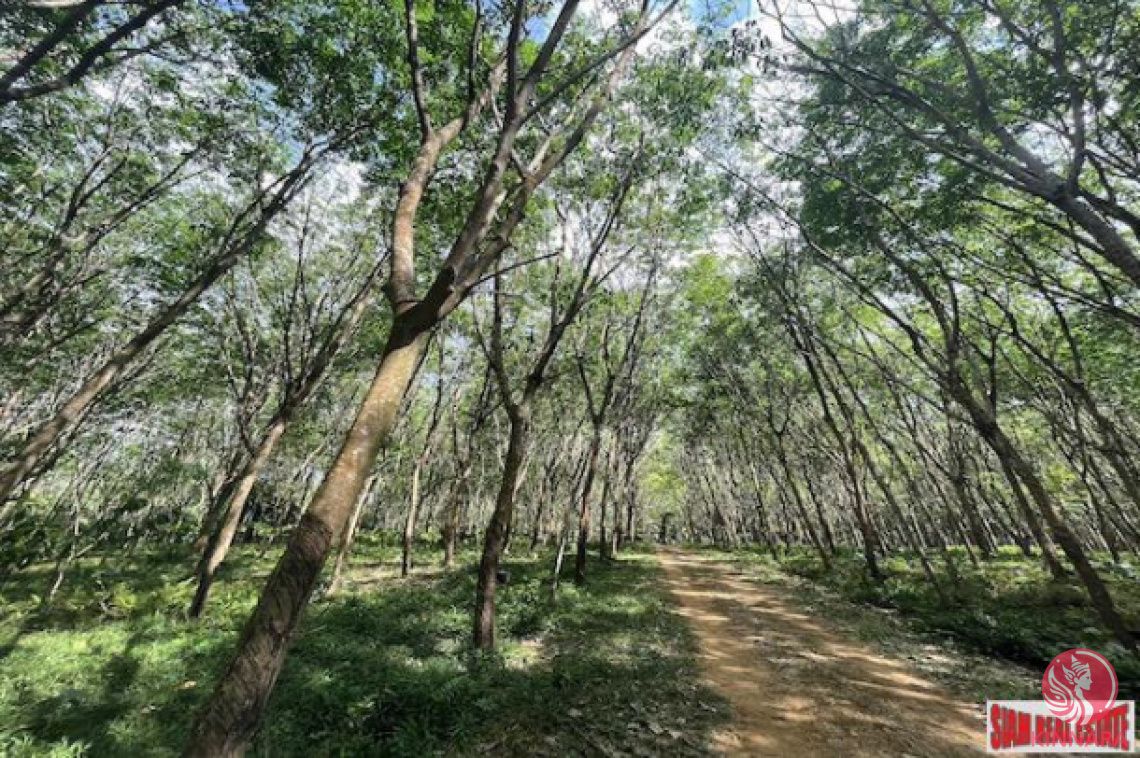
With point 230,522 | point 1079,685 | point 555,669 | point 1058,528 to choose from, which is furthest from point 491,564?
point 1058,528

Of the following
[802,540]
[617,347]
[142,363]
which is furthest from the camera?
[802,540]

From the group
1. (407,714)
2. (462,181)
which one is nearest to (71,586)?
(407,714)

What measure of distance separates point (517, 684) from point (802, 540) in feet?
155

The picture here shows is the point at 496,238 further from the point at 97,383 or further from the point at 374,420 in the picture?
the point at 97,383

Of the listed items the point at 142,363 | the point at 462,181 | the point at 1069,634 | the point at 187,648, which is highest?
the point at 462,181

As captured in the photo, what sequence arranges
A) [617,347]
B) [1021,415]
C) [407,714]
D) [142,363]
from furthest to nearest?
1. [1021,415]
2. [617,347]
3. [142,363]
4. [407,714]

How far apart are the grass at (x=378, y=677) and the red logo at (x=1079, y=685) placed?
4893 mm

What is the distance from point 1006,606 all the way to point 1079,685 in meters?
4.50

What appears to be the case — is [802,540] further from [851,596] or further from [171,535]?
[171,535]

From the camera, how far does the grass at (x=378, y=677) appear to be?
5.27 meters

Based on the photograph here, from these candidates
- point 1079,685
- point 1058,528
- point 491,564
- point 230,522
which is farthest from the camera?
point 230,522

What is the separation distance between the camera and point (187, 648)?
841cm

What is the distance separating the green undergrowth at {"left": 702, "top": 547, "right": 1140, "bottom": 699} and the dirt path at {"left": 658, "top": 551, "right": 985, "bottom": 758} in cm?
242

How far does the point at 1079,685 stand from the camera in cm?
712
